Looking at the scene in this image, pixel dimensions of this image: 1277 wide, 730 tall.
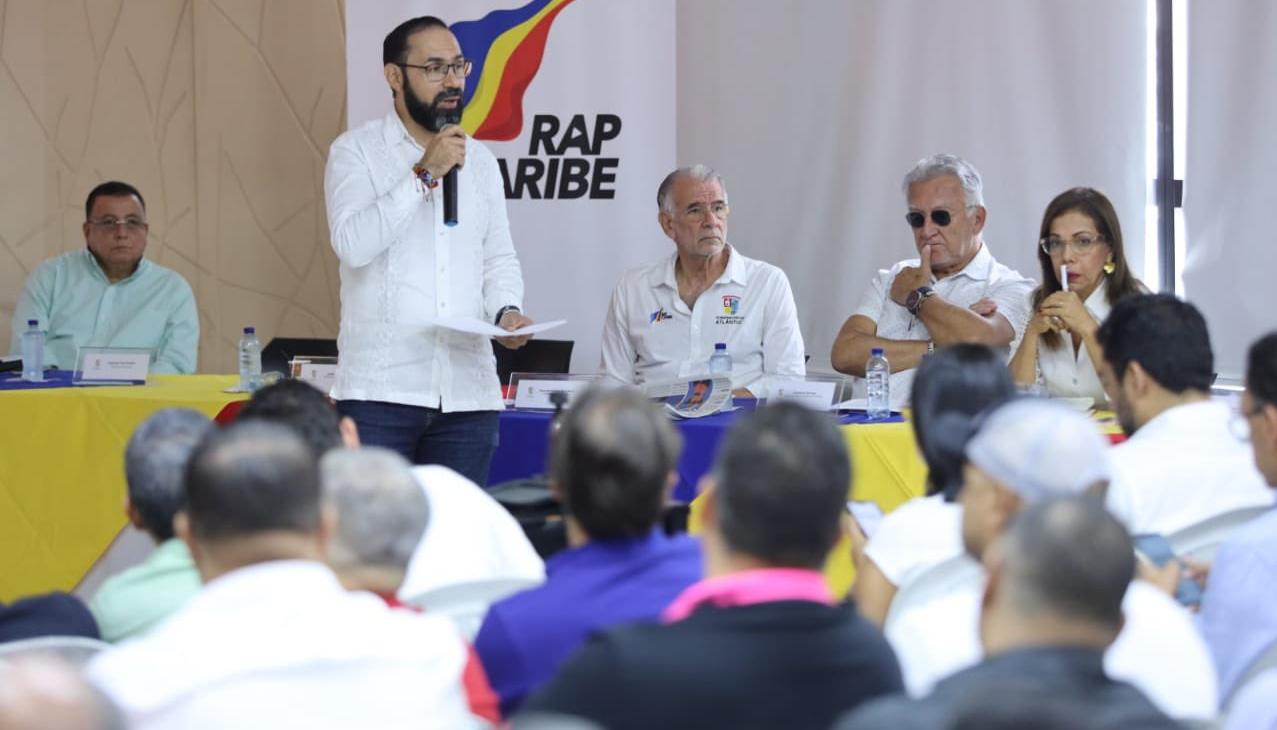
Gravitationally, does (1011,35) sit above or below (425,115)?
above

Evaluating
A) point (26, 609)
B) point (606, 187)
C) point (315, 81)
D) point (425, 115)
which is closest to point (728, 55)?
point (606, 187)

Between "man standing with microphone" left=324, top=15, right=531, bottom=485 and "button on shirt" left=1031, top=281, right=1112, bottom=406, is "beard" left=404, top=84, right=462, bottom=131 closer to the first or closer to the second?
"man standing with microphone" left=324, top=15, right=531, bottom=485

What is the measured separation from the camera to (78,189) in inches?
309

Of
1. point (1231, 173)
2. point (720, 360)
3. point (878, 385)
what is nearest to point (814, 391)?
point (878, 385)

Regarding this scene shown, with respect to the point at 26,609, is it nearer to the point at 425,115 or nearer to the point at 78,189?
the point at 425,115

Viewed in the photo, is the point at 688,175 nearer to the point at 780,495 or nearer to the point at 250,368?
the point at 250,368

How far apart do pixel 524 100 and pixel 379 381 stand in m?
2.78

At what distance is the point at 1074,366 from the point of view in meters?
4.50

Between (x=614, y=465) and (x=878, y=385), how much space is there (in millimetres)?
2580

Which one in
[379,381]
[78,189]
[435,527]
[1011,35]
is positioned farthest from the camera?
[78,189]

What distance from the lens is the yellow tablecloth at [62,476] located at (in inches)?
190

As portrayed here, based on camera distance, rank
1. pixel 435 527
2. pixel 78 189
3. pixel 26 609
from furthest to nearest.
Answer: pixel 78 189, pixel 435 527, pixel 26 609

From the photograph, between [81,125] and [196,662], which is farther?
[81,125]

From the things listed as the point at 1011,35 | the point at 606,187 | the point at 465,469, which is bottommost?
the point at 465,469
